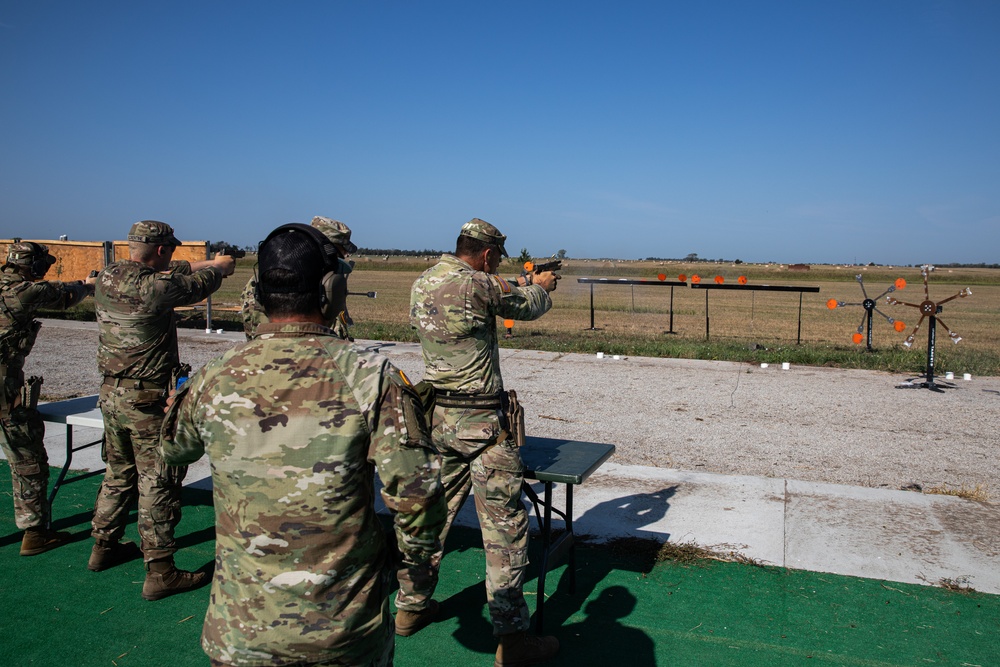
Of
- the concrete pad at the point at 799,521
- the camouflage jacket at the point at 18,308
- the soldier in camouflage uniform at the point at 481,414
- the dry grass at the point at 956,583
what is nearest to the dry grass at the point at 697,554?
the concrete pad at the point at 799,521

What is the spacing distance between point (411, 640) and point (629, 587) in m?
1.32

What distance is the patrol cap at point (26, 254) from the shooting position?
454 cm

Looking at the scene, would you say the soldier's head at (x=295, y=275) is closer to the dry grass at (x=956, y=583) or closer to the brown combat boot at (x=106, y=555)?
the brown combat boot at (x=106, y=555)

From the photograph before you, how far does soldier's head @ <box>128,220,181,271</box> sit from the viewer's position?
4.07m

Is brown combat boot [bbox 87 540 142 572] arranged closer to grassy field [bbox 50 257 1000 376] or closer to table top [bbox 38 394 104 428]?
table top [bbox 38 394 104 428]

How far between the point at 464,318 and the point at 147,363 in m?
1.91

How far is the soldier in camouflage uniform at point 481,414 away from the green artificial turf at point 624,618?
256 millimetres

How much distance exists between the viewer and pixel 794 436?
792cm

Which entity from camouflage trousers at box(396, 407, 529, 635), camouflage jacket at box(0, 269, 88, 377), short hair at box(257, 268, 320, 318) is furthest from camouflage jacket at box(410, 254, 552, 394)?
camouflage jacket at box(0, 269, 88, 377)

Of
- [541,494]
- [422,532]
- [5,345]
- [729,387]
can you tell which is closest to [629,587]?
[541,494]

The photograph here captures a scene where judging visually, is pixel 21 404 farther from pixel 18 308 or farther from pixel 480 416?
pixel 480 416

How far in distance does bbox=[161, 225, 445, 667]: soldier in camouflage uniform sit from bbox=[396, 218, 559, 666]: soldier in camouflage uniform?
145 cm

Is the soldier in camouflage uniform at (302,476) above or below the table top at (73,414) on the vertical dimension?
above

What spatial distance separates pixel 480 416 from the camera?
3.60 metres
